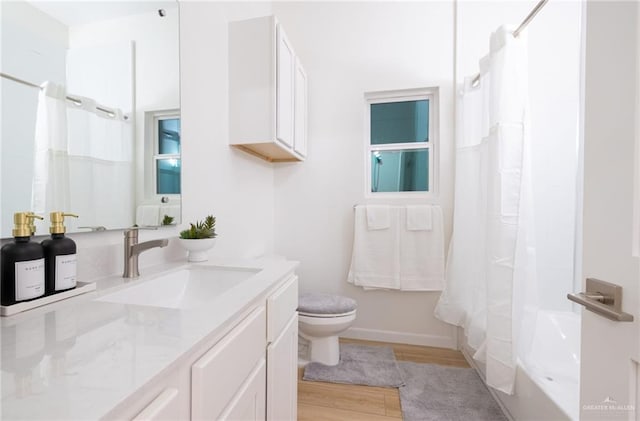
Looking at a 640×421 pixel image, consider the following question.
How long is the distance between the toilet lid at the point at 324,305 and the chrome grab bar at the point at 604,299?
1224 mm

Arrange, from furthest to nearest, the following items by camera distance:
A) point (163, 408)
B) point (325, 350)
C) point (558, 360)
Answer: point (325, 350) < point (558, 360) < point (163, 408)

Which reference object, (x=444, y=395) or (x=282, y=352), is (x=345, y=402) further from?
(x=282, y=352)

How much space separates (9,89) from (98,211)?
0.38m

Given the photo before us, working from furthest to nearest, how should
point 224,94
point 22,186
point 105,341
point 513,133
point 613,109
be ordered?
point 224,94
point 513,133
point 22,186
point 613,109
point 105,341

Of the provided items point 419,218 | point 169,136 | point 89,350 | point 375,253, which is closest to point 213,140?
point 169,136

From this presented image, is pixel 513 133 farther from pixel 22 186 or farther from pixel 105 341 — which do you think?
pixel 22 186

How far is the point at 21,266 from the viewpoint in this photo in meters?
0.59

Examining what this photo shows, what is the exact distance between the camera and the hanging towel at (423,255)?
2.02 meters

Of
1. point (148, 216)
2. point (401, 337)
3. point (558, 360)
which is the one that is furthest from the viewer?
point (401, 337)

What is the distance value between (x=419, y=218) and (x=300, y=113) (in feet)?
3.84

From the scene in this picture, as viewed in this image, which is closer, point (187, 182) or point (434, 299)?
point (187, 182)

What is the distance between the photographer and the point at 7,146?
0.66 metres

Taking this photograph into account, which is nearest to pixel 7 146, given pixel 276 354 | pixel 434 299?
pixel 276 354

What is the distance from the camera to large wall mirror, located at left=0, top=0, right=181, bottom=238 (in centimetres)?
68
